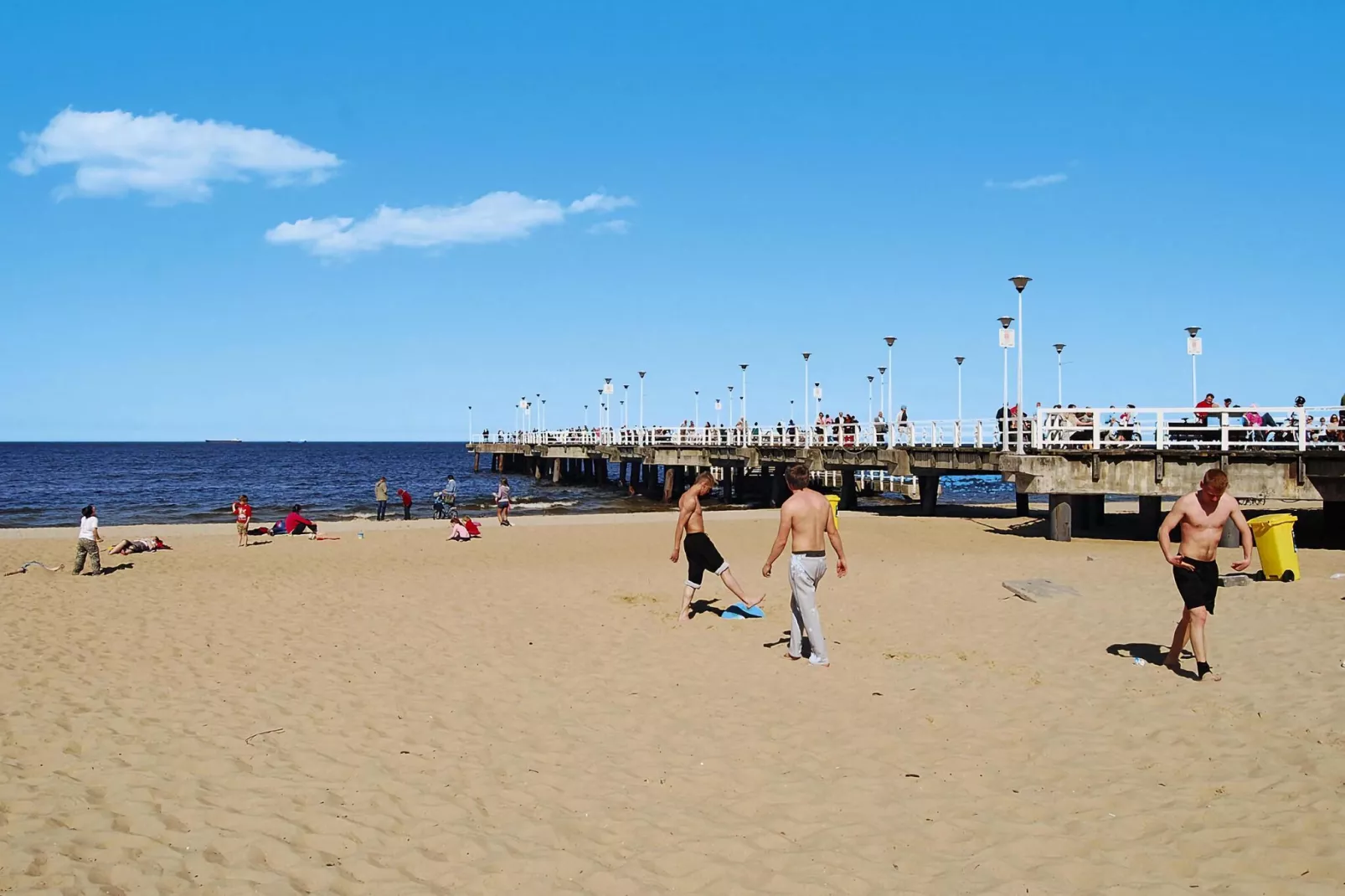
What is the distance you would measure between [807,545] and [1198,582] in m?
2.98

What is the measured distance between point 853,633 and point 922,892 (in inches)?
219

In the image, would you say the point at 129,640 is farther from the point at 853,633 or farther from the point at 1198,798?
the point at 1198,798

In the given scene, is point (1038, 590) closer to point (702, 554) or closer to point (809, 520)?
point (702, 554)

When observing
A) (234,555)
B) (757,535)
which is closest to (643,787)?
(234,555)

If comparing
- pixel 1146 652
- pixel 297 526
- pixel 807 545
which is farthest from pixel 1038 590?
pixel 297 526

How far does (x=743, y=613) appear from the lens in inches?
421

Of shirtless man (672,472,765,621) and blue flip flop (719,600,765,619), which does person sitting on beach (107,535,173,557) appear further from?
blue flip flop (719,600,765,619)

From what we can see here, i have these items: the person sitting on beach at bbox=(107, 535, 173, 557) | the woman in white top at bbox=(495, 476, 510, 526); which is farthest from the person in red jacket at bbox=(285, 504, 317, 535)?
the woman in white top at bbox=(495, 476, 510, 526)

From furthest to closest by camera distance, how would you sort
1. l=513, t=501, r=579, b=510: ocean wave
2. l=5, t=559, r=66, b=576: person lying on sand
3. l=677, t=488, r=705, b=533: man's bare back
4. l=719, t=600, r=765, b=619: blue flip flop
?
l=513, t=501, r=579, b=510: ocean wave < l=5, t=559, r=66, b=576: person lying on sand < l=719, t=600, r=765, b=619: blue flip flop < l=677, t=488, r=705, b=533: man's bare back

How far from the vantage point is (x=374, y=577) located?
14.6m

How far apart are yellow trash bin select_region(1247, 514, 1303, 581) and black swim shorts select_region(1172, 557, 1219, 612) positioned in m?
6.09

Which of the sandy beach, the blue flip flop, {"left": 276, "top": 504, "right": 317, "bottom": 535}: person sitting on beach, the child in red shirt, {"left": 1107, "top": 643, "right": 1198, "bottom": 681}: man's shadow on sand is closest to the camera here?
the sandy beach

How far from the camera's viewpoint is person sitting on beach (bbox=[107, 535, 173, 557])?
58.3 ft

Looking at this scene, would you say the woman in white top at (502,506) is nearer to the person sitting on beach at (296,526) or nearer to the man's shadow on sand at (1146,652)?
the person sitting on beach at (296,526)
